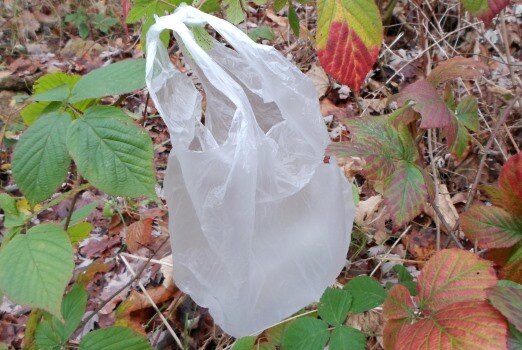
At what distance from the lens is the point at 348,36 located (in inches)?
25.3

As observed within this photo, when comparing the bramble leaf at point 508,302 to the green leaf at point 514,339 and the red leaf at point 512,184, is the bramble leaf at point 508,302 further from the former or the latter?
the red leaf at point 512,184

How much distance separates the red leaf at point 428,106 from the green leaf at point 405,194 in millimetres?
85

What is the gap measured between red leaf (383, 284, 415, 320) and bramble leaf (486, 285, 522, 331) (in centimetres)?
17

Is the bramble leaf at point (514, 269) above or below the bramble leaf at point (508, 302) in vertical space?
below

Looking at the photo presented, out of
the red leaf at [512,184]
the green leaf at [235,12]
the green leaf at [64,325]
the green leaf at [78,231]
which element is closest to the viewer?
the red leaf at [512,184]

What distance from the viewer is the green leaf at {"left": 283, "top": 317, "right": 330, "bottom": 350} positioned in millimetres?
907

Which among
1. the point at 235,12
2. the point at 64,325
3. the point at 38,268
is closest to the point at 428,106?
the point at 235,12

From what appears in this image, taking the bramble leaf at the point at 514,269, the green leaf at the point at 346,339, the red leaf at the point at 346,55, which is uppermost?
the red leaf at the point at 346,55

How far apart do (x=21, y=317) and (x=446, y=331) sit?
1.51 meters

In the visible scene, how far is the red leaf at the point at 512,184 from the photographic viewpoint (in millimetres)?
794

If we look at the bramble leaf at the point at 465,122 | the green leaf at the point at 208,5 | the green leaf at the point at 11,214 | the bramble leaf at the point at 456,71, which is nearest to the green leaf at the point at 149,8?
the green leaf at the point at 208,5

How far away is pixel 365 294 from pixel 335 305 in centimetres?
7

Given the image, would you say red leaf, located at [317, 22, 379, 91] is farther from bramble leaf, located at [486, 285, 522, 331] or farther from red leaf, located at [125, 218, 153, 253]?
red leaf, located at [125, 218, 153, 253]

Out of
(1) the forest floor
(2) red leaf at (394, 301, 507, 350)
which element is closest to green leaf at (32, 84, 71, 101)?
(1) the forest floor
